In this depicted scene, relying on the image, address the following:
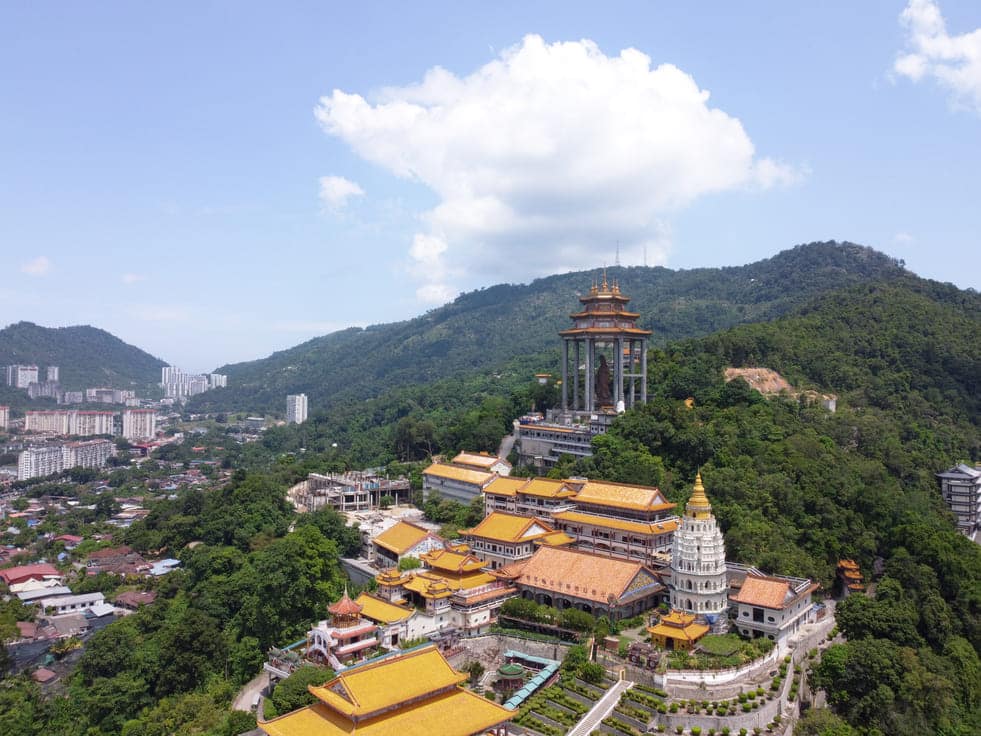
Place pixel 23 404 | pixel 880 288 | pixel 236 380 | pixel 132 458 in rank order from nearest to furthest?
pixel 880 288, pixel 132 458, pixel 23 404, pixel 236 380

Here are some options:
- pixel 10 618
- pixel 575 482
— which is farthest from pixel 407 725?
pixel 10 618

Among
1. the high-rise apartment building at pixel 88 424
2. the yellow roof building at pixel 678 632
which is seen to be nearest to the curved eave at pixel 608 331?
the yellow roof building at pixel 678 632

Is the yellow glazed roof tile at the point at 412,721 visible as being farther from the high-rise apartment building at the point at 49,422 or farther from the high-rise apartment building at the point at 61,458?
the high-rise apartment building at the point at 49,422

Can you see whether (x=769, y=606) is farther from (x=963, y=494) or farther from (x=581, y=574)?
(x=963, y=494)

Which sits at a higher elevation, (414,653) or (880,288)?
(880,288)

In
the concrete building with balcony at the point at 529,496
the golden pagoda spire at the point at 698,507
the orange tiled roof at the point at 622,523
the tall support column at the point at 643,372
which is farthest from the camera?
the tall support column at the point at 643,372

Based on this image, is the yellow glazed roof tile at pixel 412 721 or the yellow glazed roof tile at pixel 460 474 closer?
the yellow glazed roof tile at pixel 412 721

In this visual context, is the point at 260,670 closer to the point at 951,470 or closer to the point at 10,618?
the point at 10,618

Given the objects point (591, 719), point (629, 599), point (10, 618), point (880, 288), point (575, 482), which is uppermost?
point (880, 288)
